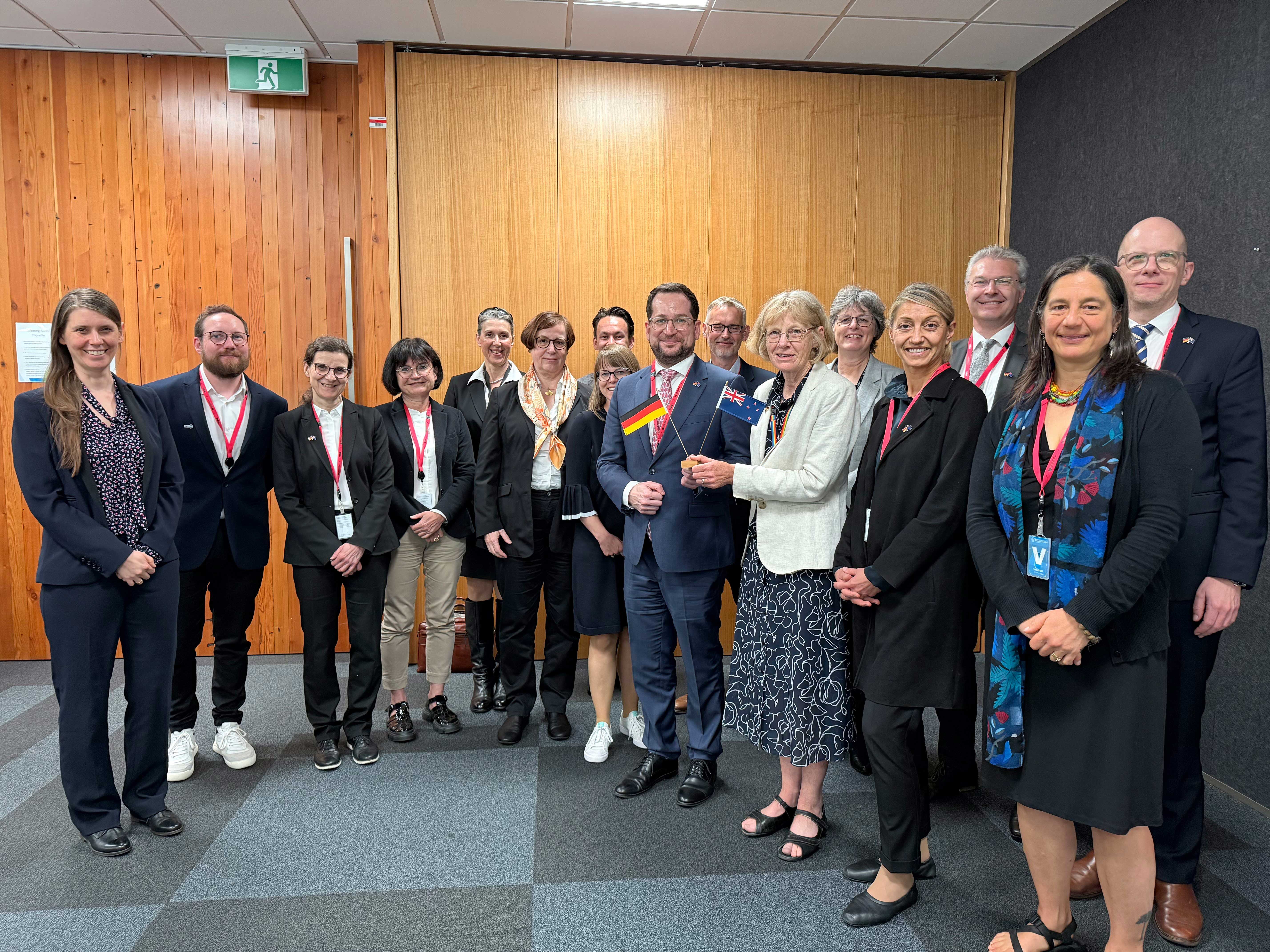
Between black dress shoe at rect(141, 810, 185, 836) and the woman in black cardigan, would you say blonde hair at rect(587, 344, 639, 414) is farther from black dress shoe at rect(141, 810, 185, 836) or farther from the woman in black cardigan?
black dress shoe at rect(141, 810, 185, 836)

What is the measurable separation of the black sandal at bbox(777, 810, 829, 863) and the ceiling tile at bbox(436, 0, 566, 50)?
143 inches

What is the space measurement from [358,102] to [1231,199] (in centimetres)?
413

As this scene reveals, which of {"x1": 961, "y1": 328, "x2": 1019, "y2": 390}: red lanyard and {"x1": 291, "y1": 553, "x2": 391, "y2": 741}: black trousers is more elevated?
{"x1": 961, "y1": 328, "x2": 1019, "y2": 390}: red lanyard

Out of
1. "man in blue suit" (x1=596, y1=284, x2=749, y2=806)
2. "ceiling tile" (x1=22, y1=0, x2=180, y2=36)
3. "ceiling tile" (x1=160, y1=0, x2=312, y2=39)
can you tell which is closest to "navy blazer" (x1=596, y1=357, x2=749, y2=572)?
"man in blue suit" (x1=596, y1=284, x2=749, y2=806)

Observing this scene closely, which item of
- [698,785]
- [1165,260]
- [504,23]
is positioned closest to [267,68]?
[504,23]

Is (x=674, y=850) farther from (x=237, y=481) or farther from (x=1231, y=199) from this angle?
(x=1231, y=199)

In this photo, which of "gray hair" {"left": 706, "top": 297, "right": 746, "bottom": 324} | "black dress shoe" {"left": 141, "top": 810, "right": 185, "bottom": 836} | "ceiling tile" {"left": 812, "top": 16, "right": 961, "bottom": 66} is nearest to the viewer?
"black dress shoe" {"left": 141, "top": 810, "right": 185, "bottom": 836}

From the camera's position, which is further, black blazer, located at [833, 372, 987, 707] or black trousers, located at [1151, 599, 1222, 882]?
black trousers, located at [1151, 599, 1222, 882]

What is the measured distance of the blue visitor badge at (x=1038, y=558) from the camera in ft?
5.77

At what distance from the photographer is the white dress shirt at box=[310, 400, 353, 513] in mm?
3004

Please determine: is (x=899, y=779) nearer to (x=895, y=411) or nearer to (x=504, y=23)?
(x=895, y=411)

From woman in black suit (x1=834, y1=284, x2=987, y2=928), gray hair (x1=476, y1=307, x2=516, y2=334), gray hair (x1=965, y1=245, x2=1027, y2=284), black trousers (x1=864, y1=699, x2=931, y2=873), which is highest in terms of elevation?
gray hair (x1=965, y1=245, x2=1027, y2=284)

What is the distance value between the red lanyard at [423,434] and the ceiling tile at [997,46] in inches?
128

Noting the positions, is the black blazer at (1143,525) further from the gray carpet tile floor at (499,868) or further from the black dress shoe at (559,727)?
the black dress shoe at (559,727)
